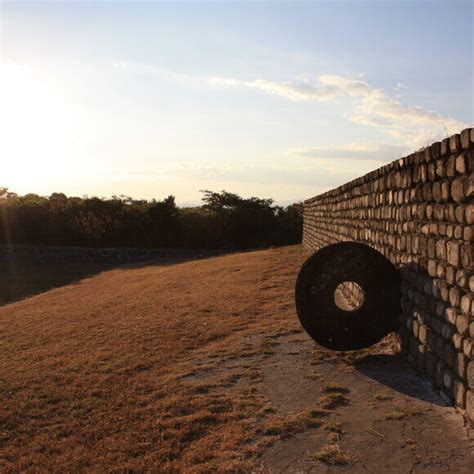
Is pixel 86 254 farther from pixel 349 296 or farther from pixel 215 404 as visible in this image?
pixel 215 404

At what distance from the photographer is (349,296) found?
9398 mm

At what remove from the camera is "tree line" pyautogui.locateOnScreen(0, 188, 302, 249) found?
34656 millimetres

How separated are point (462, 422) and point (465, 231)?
4.91 feet

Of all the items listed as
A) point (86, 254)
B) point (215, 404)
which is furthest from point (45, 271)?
point (215, 404)

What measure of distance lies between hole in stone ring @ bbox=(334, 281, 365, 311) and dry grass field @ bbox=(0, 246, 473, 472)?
95cm

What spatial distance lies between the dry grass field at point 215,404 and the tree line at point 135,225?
25.0 m

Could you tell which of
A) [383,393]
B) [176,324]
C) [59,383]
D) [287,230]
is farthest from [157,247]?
[383,393]

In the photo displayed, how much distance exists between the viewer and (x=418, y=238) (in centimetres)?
577

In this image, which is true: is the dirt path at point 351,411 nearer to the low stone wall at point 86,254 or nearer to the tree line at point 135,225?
the low stone wall at point 86,254

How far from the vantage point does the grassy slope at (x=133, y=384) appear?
15.5 feet

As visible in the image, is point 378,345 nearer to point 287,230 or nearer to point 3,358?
point 3,358

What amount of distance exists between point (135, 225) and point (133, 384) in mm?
29227

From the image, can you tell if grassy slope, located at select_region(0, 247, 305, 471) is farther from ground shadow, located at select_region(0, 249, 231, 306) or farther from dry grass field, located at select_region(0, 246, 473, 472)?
ground shadow, located at select_region(0, 249, 231, 306)

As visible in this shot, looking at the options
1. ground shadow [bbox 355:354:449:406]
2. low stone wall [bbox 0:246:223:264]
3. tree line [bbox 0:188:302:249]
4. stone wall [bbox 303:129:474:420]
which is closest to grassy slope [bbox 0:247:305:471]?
ground shadow [bbox 355:354:449:406]
